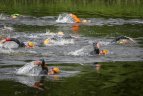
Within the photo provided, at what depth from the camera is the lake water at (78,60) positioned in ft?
59.8

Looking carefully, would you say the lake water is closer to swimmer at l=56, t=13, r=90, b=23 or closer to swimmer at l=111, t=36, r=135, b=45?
swimmer at l=111, t=36, r=135, b=45

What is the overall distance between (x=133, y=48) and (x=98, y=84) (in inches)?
392

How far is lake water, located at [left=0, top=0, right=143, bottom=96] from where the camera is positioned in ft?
59.8

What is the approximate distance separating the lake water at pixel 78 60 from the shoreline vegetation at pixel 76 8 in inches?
258

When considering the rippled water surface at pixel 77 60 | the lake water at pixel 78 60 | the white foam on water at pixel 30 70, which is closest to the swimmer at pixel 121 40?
the rippled water surface at pixel 77 60

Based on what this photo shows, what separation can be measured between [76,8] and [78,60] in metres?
33.7

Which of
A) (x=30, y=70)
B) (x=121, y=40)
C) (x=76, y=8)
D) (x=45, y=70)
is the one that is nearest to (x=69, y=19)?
(x=121, y=40)

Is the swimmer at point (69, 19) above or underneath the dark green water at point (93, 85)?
underneath

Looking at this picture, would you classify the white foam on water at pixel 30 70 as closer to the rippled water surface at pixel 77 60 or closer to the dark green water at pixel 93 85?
the rippled water surface at pixel 77 60

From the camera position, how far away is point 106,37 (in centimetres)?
3331

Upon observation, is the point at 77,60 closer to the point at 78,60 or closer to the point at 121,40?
the point at 78,60

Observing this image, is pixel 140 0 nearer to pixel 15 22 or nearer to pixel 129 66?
pixel 15 22

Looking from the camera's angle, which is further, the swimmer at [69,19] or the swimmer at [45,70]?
the swimmer at [69,19]

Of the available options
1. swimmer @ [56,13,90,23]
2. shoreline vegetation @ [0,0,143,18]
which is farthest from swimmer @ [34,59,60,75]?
shoreline vegetation @ [0,0,143,18]
